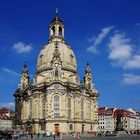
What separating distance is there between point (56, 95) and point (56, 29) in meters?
24.7

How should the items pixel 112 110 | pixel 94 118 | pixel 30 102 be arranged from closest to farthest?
pixel 30 102, pixel 94 118, pixel 112 110

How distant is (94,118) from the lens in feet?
335

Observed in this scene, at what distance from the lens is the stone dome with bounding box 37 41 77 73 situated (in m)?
99.0

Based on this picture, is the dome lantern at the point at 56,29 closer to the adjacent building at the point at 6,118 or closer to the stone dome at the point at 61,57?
the stone dome at the point at 61,57

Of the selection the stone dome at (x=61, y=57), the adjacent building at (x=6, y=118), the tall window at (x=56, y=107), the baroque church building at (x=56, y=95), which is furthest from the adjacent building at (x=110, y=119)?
the tall window at (x=56, y=107)

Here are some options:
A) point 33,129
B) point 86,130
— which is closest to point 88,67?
point 86,130

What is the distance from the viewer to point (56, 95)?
293ft

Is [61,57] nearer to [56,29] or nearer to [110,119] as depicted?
[56,29]

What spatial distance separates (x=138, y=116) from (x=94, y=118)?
282 ft

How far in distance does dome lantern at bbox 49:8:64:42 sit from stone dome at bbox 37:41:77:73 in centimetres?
225

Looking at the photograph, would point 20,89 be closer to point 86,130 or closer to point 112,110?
point 86,130

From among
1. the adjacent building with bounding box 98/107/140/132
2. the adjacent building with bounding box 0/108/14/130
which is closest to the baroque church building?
the adjacent building with bounding box 98/107/140/132

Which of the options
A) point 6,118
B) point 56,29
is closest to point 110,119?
point 6,118

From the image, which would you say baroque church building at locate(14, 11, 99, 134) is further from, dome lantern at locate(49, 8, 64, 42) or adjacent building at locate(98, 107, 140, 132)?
adjacent building at locate(98, 107, 140, 132)
